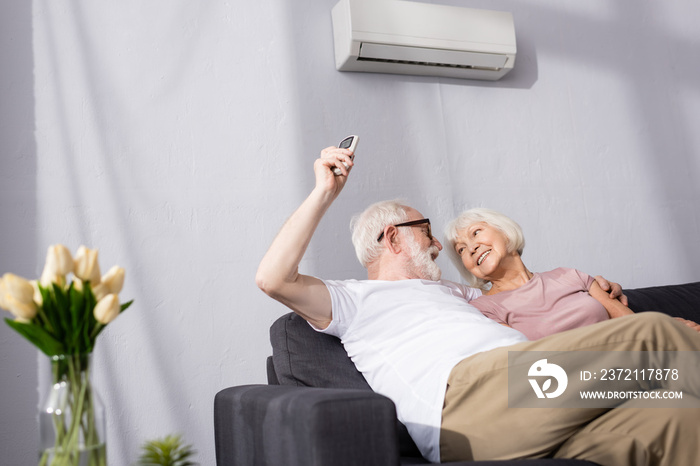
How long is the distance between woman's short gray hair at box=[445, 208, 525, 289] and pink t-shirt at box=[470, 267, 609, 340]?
156 millimetres

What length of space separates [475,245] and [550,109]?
3.74ft

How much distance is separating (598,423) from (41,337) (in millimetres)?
1156

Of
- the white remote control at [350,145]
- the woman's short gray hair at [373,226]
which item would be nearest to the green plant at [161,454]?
the white remote control at [350,145]

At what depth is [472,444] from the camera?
4.80 ft

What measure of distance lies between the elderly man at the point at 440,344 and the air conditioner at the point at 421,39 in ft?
2.59

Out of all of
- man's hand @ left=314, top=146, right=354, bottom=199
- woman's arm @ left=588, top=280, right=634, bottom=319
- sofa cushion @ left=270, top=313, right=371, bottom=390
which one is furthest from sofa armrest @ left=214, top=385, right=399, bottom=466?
woman's arm @ left=588, top=280, right=634, bottom=319

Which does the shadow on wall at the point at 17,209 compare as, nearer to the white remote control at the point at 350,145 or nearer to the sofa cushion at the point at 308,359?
the sofa cushion at the point at 308,359

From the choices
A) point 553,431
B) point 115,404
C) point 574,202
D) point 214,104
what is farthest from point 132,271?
point 574,202

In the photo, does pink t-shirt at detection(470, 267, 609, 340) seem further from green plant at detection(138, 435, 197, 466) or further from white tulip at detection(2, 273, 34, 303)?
white tulip at detection(2, 273, 34, 303)

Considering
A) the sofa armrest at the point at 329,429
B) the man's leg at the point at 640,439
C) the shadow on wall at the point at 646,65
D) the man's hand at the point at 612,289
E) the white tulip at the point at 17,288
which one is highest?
the shadow on wall at the point at 646,65

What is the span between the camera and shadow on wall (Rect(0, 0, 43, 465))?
209 centimetres

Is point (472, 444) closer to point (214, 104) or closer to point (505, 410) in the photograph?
point (505, 410)

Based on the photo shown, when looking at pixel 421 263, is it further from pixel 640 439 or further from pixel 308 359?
pixel 640 439

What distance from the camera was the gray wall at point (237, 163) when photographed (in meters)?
2.25
